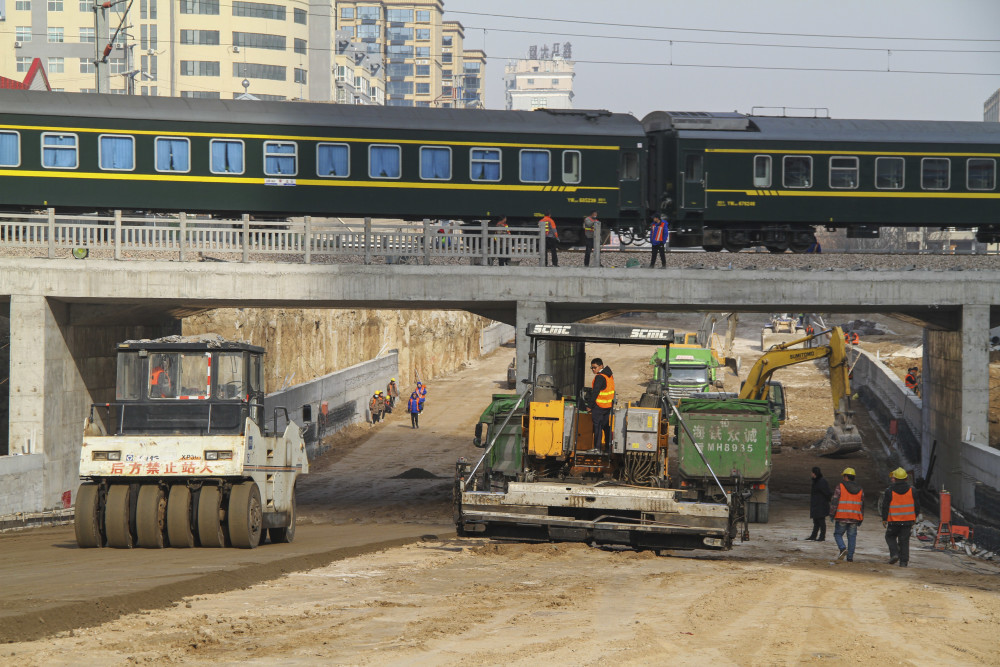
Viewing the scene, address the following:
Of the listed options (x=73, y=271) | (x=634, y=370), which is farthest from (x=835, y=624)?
(x=634, y=370)

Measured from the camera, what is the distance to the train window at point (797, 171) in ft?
91.4

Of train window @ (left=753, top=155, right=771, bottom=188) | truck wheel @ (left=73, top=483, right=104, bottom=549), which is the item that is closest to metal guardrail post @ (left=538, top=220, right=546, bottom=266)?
train window @ (left=753, top=155, right=771, bottom=188)

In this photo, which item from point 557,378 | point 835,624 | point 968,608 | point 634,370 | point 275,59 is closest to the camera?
point 835,624

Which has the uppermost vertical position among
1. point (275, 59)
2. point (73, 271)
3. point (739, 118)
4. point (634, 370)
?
point (275, 59)

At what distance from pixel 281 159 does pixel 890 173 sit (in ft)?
51.4

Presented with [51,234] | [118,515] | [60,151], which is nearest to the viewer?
[118,515]

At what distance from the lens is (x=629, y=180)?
91.2 ft

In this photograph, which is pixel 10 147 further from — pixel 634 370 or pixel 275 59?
pixel 275 59

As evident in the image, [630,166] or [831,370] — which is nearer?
[630,166]

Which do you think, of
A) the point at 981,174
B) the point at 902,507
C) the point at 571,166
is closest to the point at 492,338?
the point at 571,166

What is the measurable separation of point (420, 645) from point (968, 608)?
6272 millimetres

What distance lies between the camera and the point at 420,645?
925 centimetres

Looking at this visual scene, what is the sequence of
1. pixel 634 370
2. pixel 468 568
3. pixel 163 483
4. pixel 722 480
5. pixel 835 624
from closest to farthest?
pixel 835 624 → pixel 468 568 → pixel 163 483 → pixel 722 480 → pixel 634 370

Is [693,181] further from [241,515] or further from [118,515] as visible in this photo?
[118,515]
